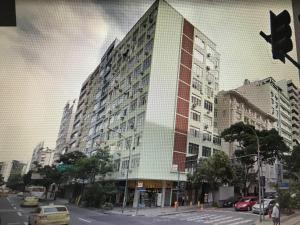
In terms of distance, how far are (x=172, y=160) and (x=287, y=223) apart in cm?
881

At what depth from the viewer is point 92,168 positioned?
55.8 feet

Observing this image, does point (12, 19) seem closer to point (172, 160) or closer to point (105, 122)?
point (172, 160)

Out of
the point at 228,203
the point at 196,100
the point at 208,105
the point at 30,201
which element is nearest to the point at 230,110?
the point at 208,105

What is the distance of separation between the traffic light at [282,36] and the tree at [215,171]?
13.4 metres

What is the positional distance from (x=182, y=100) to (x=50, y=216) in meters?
12.5

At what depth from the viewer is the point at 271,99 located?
97.4ft

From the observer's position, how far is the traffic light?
5.53 feet

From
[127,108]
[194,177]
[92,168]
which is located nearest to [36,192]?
[92,168]

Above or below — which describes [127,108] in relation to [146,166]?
above

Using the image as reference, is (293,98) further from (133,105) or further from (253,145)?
(133,105)

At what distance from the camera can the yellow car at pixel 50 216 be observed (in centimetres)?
659

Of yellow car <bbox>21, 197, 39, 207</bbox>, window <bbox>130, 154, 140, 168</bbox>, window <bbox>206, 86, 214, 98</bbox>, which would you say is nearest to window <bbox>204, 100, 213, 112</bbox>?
window <bbox>206, 86, 214, 98</bbox>

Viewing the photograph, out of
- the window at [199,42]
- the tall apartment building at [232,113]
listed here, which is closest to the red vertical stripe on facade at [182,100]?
the window at [199,42]

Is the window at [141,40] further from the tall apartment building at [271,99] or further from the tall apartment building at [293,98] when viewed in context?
the tall apartment building at [293,98]
